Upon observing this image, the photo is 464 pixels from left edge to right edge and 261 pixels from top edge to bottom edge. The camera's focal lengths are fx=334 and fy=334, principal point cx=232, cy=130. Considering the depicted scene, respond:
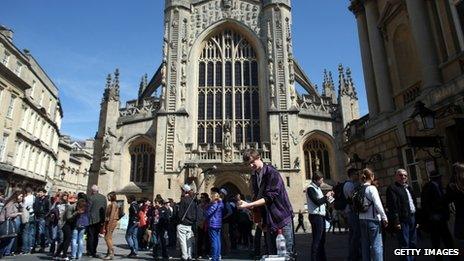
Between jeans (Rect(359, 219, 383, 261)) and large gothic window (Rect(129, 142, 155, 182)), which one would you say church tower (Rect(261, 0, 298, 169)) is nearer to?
large gothic window (Rect(129, 142, 155, 182))

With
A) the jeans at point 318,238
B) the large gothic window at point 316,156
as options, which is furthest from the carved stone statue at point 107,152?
the jeans at point 318,238

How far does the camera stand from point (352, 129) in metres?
12.8

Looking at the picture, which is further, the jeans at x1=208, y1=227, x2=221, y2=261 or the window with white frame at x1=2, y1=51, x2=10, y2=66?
the window with white frame at x1=2, y1=51, x2=10, y2=66

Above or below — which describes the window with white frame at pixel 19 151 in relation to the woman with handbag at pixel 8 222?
above

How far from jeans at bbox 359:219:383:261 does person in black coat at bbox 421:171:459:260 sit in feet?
4.32

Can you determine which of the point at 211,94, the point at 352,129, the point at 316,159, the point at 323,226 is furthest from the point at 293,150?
the point at 323,226

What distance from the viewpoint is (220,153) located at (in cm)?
2180

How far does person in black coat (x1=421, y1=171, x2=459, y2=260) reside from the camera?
5.21 metres

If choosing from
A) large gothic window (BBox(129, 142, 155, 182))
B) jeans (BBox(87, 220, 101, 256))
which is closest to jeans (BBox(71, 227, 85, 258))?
jeans (BBox(87, 220, 101, 256))

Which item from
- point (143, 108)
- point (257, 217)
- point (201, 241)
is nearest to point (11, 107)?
point (143, 108)

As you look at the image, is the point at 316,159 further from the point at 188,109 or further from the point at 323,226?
the point at 323,226

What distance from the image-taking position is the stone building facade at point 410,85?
7684 mm

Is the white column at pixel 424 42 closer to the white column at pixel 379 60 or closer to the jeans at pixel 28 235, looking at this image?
the white column at pixel 379 60

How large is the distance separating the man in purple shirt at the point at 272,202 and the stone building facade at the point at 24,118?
1893 cm
